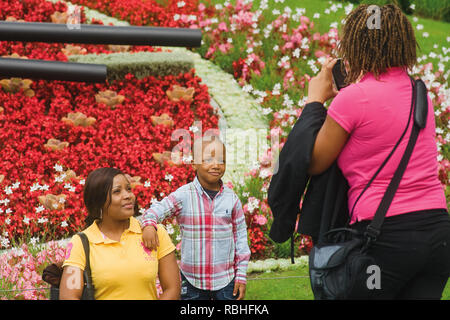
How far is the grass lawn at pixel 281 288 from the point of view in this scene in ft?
12.9

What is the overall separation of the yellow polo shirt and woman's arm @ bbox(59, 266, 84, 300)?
3 cm

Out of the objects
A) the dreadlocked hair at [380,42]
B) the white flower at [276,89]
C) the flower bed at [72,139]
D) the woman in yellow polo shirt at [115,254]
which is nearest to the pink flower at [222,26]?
the flower bed at [72,139]

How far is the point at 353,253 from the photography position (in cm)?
222

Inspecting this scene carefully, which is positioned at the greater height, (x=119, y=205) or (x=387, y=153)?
(x=387, y=153)

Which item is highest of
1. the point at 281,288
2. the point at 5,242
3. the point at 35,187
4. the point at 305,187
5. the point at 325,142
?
the point at 325,142

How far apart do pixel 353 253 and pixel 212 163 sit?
1029 millimetres

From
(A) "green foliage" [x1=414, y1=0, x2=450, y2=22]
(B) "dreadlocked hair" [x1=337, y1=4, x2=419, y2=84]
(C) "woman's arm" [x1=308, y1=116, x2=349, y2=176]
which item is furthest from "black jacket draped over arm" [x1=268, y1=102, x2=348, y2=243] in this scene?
(A) "green foliage" [x1=414, y1=0, x2=450, y2=22]

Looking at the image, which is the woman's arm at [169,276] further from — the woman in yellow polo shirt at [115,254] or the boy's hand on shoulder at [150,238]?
the boy's hand on shoulder at [150,238]

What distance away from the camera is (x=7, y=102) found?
6191 millimetres

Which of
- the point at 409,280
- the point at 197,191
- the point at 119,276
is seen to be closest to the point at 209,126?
the point at 197,191

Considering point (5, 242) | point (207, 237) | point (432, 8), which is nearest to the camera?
point (207, 237)

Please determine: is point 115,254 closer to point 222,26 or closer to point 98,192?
point 98,192

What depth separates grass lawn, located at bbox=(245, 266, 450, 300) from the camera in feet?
12.9

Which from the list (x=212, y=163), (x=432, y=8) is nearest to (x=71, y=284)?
(x=212, y=163)
